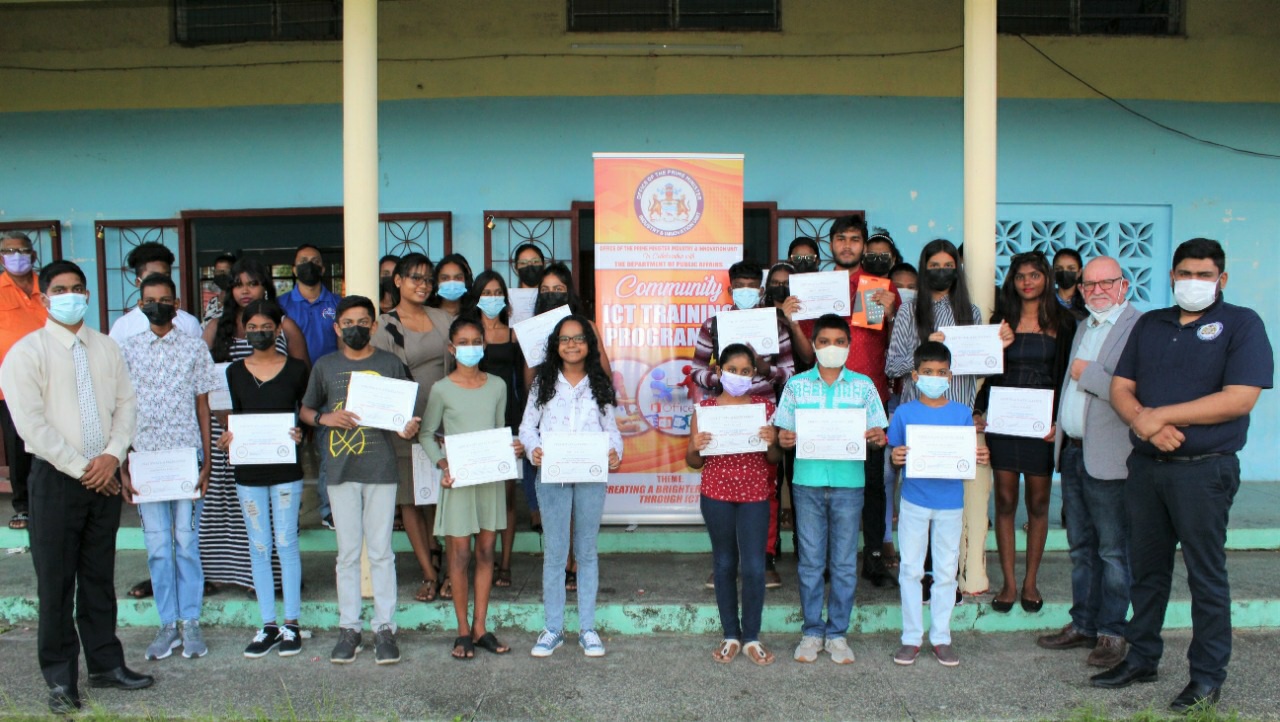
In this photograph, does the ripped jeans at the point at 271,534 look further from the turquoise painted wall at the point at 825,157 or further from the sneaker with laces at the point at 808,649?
the turquoise painted wall at the point at 825,157

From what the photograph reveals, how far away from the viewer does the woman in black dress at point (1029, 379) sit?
4.51 metres

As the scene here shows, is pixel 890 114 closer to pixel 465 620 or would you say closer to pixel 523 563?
pixel 523 563

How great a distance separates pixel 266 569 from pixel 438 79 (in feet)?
15.0

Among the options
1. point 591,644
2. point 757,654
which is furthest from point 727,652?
point 591,644

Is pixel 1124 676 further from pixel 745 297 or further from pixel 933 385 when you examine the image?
pixel 745 297

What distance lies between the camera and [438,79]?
289 inches

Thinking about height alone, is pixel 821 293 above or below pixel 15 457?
above

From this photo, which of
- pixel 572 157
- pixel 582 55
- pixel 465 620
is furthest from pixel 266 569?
pixel 582 55

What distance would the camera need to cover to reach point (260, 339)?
4316mm

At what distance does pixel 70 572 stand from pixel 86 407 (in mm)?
752

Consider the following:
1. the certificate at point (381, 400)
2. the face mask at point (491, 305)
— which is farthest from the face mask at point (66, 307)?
the face mask at point (491, 305)

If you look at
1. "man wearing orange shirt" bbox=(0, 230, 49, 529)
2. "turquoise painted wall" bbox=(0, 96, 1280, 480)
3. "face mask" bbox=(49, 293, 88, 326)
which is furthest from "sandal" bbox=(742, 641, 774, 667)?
"man wearing orange shirt" bbox=(0, 230, 49, 529)

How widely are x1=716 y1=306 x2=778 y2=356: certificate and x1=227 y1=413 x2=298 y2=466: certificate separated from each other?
2.31m

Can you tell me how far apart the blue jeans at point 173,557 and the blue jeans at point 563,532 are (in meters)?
1.80
